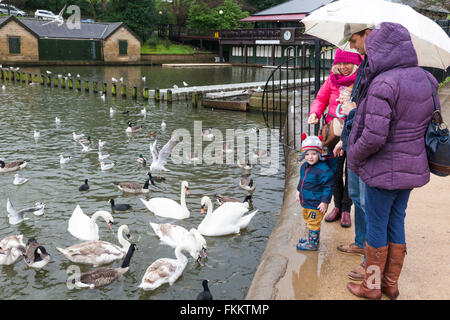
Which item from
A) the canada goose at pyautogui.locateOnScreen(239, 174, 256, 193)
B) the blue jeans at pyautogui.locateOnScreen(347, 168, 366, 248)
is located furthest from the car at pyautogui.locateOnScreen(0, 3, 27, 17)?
the blue jeans at pyautogui.locateOnScreen(347, 168, 366, 248)

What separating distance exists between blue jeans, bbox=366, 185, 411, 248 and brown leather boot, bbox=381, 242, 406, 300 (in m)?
0.07

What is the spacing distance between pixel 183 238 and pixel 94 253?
4.59ft

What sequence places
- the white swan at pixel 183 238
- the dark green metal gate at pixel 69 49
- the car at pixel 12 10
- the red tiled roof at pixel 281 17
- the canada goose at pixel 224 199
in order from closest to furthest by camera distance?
the white swan at pixel 183 238 < the canada goose at pixel 224 199 < the dark green metal gate at pixel 69 49 < the red tiled roof at pixel 281 17 < the car at pixel 12 10

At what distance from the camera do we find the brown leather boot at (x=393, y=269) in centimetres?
360

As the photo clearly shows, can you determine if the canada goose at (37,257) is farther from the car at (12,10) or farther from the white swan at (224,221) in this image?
the car at (12,10)

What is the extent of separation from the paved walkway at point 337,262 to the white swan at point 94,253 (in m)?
2.61

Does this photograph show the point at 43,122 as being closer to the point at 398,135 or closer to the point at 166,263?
the point at 166,263

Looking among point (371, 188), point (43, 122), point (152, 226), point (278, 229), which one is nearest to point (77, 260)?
point (152, 226)

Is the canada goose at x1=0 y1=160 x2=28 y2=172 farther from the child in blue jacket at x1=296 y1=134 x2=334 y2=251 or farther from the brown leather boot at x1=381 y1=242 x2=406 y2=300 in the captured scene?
the brown leather boot at x1=381 y1=242 x2=406 y2=300

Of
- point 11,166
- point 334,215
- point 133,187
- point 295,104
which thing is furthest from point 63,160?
point 295,104

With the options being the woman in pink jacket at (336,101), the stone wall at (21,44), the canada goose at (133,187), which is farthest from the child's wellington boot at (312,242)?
the stone wall at (21,44)

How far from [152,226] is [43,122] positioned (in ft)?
37.0

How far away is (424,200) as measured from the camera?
606 cm

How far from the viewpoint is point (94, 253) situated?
6336 mm
